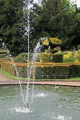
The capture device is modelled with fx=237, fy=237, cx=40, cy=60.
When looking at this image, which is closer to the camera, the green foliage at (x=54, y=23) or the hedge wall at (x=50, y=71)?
the hedge wall at (x=50, y=71)

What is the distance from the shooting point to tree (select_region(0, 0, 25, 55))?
96.0 ft

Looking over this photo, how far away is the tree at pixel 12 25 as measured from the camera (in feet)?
96.0

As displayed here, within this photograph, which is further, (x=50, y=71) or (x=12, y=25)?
(x=12, y=25)

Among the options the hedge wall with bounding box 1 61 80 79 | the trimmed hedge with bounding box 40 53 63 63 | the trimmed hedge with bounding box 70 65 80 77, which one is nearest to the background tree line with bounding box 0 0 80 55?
the trimmed hedge with bounding box 40 53 63 63

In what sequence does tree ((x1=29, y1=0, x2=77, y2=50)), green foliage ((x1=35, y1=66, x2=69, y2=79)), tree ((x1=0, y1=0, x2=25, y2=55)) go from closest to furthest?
green foliage ((x1=35, y1=66, x2=69, y2=79)) < tree ((x1=0, y1=0, x2=25, y2=55)) < tree ((x1=29, y1=0, x2=77, y2=50))

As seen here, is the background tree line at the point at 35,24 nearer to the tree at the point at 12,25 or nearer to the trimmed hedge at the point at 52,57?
the tree at the point at 12,25

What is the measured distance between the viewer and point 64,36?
104ft

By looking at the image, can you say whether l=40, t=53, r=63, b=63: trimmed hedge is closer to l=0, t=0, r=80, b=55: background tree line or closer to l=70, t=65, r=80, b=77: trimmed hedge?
l=70, t=65, r=80, b=77: trimmed hedge

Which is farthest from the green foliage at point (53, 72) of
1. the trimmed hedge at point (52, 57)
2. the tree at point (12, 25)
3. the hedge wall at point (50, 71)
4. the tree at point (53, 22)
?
the tree at point (53, 22)

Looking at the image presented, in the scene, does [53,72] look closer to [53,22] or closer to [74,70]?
[74,70]

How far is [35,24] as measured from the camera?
101 ft

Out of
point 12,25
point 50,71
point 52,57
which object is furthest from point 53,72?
point 12,25

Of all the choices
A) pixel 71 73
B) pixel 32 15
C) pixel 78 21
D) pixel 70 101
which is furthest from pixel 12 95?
pixel 78 21

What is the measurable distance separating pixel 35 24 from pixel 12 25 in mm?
2981
